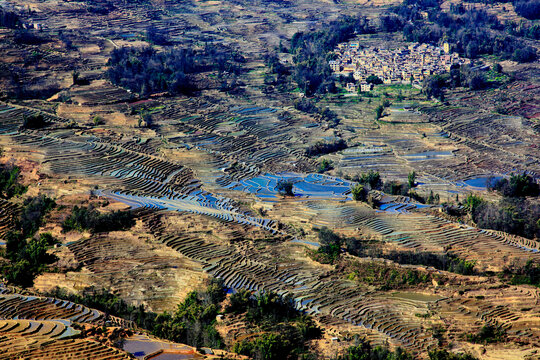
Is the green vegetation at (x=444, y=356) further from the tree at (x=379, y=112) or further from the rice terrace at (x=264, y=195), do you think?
the tree at (x=379, y=112)

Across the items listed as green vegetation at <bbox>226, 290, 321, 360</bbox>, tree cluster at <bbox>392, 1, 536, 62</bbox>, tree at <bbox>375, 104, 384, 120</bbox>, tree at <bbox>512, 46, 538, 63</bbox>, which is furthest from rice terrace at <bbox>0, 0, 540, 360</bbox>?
tree at <bbox>512, 46, 538, 63</bbox>

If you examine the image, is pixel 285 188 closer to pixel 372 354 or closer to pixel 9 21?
pixel 372 354

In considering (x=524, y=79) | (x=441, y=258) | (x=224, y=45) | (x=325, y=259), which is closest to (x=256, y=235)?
(x=325, y=259)

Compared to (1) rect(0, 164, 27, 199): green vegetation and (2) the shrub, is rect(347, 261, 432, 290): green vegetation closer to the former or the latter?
(2) the shrub

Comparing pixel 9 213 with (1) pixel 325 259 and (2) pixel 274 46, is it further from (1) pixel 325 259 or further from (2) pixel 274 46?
(2) pixel 274 46

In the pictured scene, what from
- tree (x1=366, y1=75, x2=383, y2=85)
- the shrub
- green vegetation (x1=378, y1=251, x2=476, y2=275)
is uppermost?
tree (x1=366, y1=75, x2=383, y2=85)

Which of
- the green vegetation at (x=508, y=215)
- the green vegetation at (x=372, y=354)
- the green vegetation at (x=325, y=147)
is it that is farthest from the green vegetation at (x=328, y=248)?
the green vegetation at (x=325, y=147)

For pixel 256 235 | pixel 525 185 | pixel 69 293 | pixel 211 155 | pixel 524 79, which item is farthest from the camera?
pixel 524 79

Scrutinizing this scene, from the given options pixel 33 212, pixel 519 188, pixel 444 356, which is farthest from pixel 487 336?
pixel 33 212
